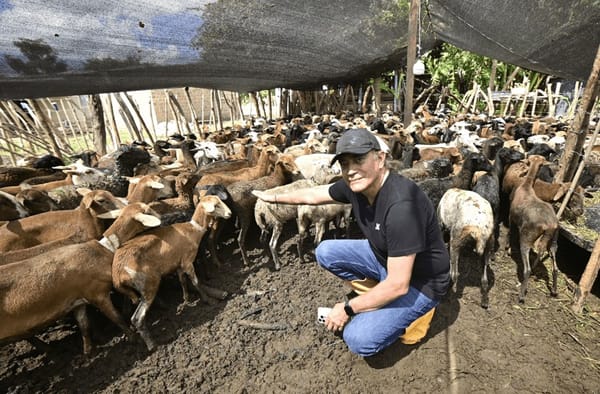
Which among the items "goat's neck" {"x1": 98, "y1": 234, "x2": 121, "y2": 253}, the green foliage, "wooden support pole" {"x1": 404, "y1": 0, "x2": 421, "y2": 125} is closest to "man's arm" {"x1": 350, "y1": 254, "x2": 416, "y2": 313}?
"goat's neck" {"x1": 98, "y1": 234, "x2": 121, "y2": 253}

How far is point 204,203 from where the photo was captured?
4.34 meters

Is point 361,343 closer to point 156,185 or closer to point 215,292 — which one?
point 215,292

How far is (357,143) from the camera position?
8.14ft

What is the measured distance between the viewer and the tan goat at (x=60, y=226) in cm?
387

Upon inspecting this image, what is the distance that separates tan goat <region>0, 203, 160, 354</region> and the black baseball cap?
7.87ft

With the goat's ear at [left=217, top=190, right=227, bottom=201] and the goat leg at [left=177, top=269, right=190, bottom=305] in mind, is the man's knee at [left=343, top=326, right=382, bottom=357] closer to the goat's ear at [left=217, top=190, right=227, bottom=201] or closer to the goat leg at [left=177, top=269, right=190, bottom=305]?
the goat leg at [left=177, top=269, right=190, bottom=305]

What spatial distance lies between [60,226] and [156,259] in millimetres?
1596

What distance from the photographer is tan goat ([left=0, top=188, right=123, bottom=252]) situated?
3873mm

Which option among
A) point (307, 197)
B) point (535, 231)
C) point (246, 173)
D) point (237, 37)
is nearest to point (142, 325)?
point (307, 197)

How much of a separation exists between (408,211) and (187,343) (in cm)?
290

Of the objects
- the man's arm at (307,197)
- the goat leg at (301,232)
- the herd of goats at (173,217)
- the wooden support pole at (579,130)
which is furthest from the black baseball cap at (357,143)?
the wooden support pole at (579,130)

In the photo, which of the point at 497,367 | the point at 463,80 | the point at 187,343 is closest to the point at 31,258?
the point at 187,343

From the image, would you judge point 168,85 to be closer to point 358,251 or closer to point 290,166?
point 290,166

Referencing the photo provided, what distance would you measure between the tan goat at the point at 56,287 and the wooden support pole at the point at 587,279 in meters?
5.04
